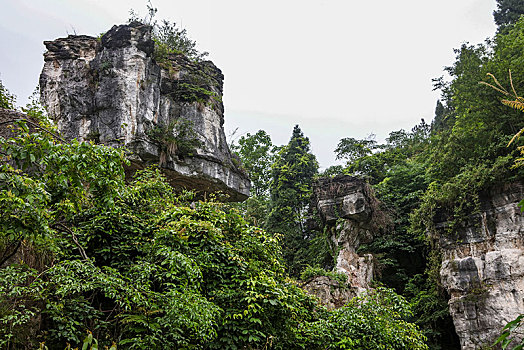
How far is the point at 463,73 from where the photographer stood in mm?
15219

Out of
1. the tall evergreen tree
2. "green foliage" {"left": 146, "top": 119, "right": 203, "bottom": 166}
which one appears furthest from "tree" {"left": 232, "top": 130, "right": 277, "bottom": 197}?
"green foliage" {"left": 146, "top": 119, "right": 203, "bottom": 166}

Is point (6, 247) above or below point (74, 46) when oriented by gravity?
below

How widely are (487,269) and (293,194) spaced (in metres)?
10.9

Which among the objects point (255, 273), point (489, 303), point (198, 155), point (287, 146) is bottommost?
point (489, 303)

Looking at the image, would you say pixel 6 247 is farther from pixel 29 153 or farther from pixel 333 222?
pixel 333 222

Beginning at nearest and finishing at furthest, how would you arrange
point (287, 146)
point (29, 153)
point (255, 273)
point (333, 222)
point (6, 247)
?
point (29, 153)
point (6, 247)
point (255, 273)
point (333, 222)
point (287, 146)

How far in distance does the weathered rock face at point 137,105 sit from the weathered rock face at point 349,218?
487 centimetres

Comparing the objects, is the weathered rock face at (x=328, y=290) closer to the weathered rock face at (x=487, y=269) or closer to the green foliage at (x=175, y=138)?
the weathered rock face at (x=487, y=269)

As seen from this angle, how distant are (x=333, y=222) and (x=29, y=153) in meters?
14.5

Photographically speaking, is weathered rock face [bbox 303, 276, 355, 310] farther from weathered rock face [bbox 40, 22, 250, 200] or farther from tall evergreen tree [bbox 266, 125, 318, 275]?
tall evergreen tree [bbox 266, 125, 318, 275]

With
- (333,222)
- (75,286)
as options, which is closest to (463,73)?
(333,222)

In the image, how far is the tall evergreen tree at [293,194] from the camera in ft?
64.4

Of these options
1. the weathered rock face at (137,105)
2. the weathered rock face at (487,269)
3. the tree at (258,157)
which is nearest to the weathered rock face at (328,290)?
the weathered rock face at (487,269)

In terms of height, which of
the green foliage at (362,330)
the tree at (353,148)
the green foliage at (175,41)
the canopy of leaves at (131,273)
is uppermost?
the green foliage at (175,41)
